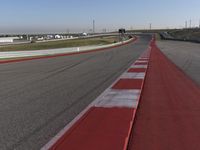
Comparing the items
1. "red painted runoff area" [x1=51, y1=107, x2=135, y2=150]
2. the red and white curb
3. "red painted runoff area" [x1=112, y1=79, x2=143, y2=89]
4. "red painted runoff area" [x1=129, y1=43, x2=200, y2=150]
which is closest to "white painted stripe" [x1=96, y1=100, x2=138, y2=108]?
the red and white curb

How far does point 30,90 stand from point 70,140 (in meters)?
4.64

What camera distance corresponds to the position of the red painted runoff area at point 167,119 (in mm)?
3963

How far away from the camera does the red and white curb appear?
3952 mm

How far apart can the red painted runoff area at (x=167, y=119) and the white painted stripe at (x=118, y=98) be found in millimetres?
240

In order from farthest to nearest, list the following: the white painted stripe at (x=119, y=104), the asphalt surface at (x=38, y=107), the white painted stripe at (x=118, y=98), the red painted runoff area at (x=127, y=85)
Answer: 1. the red painted runoff area at (x=127, y=85)
2. the white painted stripe at (x=118, y=98)
3. the white painted stripe at (x=119, y=104)
4. the asphalt surface at (x=38, y=107)

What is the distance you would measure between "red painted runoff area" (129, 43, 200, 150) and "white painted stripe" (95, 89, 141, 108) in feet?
0.79

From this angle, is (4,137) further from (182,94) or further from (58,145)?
(182,94)

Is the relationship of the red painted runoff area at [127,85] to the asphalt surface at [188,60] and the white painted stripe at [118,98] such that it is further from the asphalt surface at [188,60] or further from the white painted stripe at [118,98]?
the asphalt surface at [188,60]

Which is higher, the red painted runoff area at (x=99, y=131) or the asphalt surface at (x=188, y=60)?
the asphalt surface at (x=188, y=60)

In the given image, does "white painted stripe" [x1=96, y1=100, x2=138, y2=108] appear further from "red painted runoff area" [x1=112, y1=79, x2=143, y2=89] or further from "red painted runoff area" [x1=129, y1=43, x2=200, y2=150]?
"red painted runoff area" [x1=112, y1=79, x2=143, y2=89]

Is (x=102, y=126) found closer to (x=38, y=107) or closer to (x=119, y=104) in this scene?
(x=119, y=104)

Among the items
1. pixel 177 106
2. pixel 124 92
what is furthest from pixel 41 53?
pixel 177 106

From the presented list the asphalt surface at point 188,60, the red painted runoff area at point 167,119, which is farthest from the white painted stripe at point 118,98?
the asphalt surface at point 188,60

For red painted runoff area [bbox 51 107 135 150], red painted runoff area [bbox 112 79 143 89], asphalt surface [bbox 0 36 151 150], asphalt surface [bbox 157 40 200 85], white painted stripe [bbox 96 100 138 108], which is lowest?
asphalt surface [bbox 0 36 151 150]
